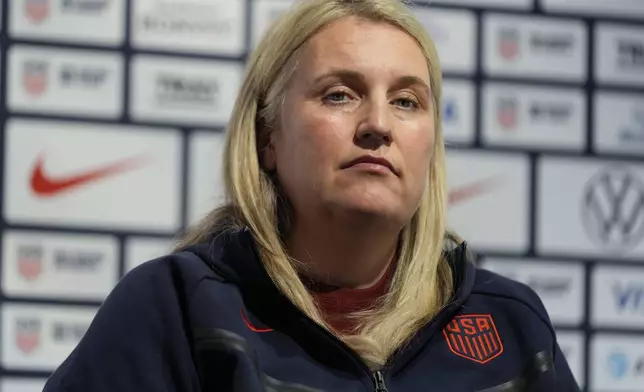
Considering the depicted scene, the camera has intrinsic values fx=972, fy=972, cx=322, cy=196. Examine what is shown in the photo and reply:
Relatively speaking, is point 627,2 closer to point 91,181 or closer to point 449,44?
point 449,44

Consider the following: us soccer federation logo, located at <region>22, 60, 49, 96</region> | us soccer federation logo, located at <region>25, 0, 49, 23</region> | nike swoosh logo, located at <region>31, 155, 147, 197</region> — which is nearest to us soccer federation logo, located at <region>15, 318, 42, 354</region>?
nike swoosh logo, located at <region>31, 155, 147, 197</region>

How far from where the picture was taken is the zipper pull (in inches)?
32.5

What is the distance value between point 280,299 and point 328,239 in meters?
0.08

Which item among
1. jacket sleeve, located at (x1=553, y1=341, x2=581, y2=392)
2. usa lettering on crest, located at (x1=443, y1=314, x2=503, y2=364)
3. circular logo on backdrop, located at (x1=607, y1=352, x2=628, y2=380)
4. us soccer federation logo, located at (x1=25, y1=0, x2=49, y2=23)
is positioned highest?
us soccer federation logo, located at (x1=25, y1=0, x2=49, y2=23)

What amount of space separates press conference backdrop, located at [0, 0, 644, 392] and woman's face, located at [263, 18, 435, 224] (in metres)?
1.29

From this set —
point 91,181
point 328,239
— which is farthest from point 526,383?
point 91,181

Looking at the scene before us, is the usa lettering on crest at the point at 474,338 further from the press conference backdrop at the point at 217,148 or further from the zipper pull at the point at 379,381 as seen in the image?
the press conference backdrop at the point at 217,148

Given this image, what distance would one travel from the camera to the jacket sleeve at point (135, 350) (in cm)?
78

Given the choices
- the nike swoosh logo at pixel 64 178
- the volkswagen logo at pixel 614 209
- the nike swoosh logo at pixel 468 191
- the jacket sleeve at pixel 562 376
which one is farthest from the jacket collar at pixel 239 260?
the volkswagen logo at pixel 614 209

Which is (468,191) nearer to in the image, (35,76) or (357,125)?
(35,76)

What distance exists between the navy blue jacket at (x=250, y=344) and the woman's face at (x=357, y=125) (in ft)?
0.30

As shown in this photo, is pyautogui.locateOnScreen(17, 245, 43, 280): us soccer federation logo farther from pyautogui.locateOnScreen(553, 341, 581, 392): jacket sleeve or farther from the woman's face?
pyautogui.locateOnScreen(553, 341, 581, 392): jacket sleeve

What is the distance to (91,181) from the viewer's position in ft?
6.97

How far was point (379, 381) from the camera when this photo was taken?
0.83 meters
